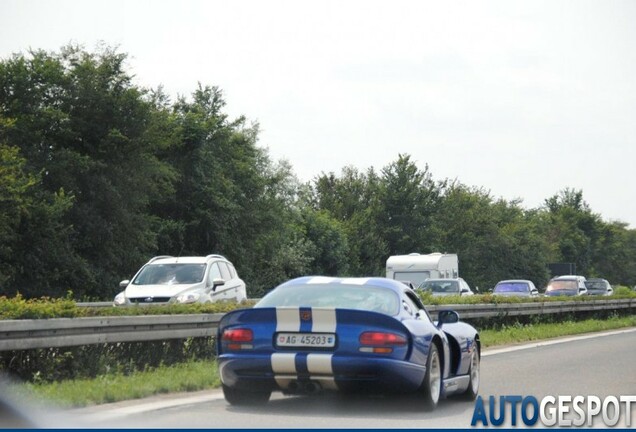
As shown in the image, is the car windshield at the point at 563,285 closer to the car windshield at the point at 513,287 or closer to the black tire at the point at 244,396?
the car windshield at the point at 513,287

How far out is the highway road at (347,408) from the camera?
10.1 m

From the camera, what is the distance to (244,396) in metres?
11.5

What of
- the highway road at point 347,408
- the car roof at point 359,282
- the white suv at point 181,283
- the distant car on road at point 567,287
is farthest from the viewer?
the distant car on road at point 567,287

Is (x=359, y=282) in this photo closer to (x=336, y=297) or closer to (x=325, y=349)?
(x=336, y=297)

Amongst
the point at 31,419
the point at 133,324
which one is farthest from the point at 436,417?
the point at 133,324

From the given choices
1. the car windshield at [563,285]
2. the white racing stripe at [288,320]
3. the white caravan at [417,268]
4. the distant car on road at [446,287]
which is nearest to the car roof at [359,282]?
the white racing stripe at [288,320]

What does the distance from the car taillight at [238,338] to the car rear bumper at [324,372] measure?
0.10 metres

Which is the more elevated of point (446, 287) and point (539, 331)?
point (446, 287)

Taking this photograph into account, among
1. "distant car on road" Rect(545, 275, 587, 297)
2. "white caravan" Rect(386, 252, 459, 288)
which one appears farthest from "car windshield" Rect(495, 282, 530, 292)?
"white caravan" Rect(386, 252, 459, 288)

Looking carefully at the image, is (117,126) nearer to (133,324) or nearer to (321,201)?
(133,324)

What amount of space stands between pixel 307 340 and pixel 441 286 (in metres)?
33.9

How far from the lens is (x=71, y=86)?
5094 centimetres

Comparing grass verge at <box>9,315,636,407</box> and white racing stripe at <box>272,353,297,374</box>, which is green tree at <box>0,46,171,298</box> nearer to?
grass verge at <box>9,315,636,407</box>

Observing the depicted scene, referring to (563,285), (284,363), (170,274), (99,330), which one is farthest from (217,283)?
(563,285)
